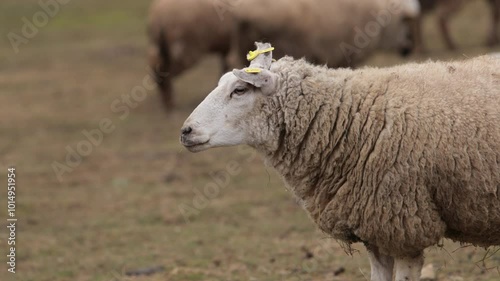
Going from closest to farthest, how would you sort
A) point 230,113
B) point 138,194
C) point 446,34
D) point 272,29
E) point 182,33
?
point 230,113 → point 138,194 → point 272,29 → point 182,33 → point 446,34

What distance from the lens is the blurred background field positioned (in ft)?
28.7

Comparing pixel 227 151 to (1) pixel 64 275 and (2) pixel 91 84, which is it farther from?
(2) pixel 91 84

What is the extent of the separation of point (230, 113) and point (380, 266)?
1420 mm

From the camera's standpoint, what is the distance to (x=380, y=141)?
587 centimetres

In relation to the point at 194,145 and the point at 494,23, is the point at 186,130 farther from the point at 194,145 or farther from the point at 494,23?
the point at 494,23

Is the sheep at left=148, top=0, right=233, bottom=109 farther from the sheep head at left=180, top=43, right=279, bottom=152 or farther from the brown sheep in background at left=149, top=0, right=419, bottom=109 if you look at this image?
the sheep head at left=180, top=43, right=279, bottom=152

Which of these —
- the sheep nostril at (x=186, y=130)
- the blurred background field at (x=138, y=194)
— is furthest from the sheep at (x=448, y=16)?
the sheep nostril at (x=186, y=130)

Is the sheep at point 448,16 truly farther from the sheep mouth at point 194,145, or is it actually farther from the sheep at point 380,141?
the sheep mouth at point 194,145

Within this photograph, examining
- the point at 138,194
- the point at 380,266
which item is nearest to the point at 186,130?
the point at 380,266

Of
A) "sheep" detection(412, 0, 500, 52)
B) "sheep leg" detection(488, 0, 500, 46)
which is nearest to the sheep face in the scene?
"sheep" detection(412, 0, 500, 52)

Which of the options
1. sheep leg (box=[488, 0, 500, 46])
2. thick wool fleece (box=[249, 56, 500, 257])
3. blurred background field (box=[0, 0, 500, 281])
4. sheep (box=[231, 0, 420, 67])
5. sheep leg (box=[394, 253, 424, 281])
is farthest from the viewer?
sheep leg (box=[488, 0, 500, 46])

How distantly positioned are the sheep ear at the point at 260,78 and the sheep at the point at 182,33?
10506 mm

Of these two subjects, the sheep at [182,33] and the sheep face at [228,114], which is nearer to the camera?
the sheep face at [228,114]

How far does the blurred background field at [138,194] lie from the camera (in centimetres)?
876
